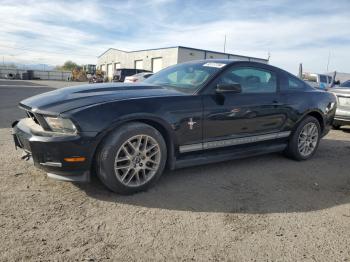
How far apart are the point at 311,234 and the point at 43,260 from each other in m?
2.20

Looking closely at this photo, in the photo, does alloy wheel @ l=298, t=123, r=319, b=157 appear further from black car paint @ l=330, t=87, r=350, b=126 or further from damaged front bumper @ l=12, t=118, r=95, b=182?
damaged front bumper @ l=12, t=118, r=95, b=182

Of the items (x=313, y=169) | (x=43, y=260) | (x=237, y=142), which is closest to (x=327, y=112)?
(x=313, y=169)

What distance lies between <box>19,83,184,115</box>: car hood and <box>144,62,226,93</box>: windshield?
233 mm

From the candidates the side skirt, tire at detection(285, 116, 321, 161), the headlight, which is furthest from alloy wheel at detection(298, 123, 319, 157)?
the headlight

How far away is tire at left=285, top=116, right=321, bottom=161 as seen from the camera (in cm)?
493

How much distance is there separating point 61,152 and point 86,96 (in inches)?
26.7

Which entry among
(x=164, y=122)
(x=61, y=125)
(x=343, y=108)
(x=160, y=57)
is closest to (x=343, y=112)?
(x=343, y=108)

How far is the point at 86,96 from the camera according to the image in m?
3.31

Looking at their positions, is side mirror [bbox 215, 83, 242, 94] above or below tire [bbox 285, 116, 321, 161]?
above

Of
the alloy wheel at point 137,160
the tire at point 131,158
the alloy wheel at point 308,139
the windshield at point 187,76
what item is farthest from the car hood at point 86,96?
the alloy wheel at point 308,139

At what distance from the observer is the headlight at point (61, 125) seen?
299cm

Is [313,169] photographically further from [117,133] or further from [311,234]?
[117,133]

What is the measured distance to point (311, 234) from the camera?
2797 millimetres

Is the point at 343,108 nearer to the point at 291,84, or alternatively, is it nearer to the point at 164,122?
the point at 291,84
